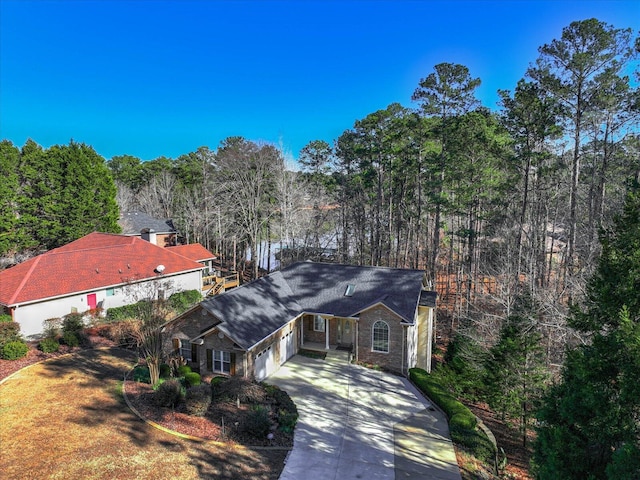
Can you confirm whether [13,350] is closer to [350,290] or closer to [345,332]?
[345,332]

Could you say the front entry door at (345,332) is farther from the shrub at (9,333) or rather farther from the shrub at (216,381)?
the shrub at (9,333)

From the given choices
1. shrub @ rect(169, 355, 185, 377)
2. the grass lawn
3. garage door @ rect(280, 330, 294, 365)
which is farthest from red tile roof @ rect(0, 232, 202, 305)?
garage door @ rect(280, 330, 294, 365)

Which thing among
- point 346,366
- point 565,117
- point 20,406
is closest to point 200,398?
point 20,406

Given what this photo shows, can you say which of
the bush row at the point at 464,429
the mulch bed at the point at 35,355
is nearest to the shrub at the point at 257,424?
the bush row at the point at 464,429

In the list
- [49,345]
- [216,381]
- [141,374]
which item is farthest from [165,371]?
[49,345]

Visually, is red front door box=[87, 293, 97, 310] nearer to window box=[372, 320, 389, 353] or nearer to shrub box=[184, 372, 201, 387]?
shrub box=[184, 372, 201, 387]

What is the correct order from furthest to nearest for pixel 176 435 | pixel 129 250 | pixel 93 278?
pixel 129 250 → pixel 93 278 → pixel 176 435

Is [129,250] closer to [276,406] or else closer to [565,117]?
[276,406]
